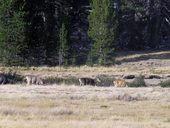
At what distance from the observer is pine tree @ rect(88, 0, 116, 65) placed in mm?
54656

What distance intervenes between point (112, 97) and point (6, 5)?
95.8ft

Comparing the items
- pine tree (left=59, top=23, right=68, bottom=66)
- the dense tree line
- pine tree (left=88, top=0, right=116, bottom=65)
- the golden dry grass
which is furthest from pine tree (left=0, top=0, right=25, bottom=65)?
the golden dry grass

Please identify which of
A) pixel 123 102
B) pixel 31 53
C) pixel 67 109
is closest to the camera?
pixel 67 109

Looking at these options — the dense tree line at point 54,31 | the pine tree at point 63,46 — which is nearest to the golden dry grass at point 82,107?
the dense tree line at point 54,31

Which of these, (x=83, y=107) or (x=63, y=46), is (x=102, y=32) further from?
(x=83, y=107)

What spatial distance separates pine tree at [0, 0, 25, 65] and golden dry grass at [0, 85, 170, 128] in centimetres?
2285

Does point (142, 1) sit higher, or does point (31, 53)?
point (142, 1)

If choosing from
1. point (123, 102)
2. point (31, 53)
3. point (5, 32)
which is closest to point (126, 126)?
point (123, 102)

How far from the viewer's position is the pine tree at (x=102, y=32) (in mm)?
54656

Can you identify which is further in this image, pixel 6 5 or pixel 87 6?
pixel 87 6

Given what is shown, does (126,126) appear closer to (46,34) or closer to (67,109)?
(67,109)

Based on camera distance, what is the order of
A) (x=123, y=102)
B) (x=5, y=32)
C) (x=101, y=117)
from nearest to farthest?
(x=101, y=117), (x=123, y=102), (x=5, y=32)

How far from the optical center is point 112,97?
25375 millimetres

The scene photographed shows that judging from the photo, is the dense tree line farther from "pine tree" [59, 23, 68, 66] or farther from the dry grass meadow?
the dry grass meadow
